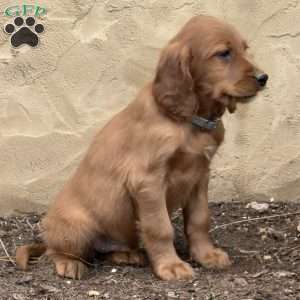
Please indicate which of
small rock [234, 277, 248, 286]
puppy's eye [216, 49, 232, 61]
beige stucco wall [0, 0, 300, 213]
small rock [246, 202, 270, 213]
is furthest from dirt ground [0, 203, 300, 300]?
puppy's eye [216, 49, 232, 61]

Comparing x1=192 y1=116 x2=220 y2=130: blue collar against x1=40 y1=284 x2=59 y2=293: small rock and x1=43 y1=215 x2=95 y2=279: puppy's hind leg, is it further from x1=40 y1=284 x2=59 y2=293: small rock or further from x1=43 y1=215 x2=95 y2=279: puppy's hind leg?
x1=40 y1=284 x2=59 y2=293: small rock

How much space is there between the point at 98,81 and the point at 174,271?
1.92 m

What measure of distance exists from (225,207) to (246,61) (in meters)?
1.91

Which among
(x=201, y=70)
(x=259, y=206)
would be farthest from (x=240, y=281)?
(x=259, y=206)

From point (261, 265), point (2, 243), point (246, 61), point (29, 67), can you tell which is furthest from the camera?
point (29, 67)

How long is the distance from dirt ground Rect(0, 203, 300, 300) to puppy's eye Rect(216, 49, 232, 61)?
1213 millimetres

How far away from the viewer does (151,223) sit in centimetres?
433

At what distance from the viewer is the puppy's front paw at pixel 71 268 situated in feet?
14.7

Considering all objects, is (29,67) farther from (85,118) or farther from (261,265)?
(261,265)

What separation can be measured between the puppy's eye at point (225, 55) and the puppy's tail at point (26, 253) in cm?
166

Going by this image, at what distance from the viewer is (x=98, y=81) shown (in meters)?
5.75

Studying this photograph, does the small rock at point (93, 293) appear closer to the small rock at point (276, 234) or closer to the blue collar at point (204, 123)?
the blue collar at point (204, 123)

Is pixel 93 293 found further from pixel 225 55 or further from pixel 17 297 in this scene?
pixel 225 55

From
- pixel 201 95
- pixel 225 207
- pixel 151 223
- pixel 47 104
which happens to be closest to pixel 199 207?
pixel 151 223
